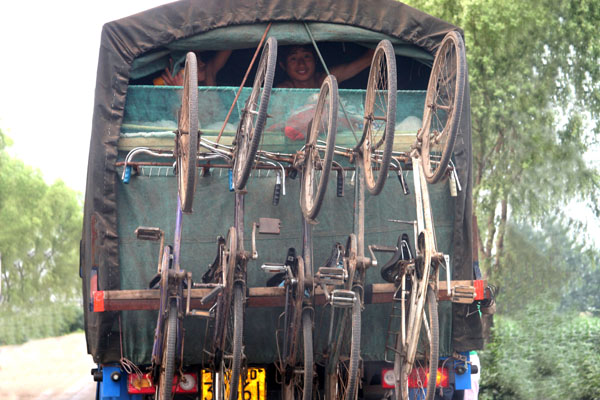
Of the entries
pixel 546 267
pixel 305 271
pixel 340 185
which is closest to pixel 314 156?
pixel 340 185

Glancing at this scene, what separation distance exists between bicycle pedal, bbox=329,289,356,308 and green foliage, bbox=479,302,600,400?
6.14 meters

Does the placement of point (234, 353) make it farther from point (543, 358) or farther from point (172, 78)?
point (543, 358)

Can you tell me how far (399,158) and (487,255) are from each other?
973 centimetres

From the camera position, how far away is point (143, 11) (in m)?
5.68

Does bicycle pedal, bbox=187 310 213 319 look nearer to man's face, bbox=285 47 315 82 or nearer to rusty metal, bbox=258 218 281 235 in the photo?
rusty metal, bbox=258 218 281 235

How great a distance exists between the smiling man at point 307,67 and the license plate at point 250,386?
2.99m

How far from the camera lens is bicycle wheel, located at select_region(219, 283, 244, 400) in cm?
488

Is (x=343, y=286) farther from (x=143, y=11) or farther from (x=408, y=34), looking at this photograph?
(x=143, y=11)

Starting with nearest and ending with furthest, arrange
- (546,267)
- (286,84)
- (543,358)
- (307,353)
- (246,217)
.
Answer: (307,353), (246,217), (286,84), (543,358), (546,267)

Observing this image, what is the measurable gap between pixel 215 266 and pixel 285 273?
1.62 feet

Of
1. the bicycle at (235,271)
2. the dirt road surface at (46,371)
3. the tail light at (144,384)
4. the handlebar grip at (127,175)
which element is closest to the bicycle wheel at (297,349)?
the bicycle at (235,271)

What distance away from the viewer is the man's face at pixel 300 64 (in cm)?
726

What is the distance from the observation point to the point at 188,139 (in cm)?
480

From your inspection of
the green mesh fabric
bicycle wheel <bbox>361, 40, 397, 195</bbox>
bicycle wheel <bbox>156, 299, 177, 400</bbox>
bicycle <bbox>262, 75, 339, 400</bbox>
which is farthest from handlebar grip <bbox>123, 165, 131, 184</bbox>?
bicycle wheel <bbox>361, 40, 397, 195</bbox>
